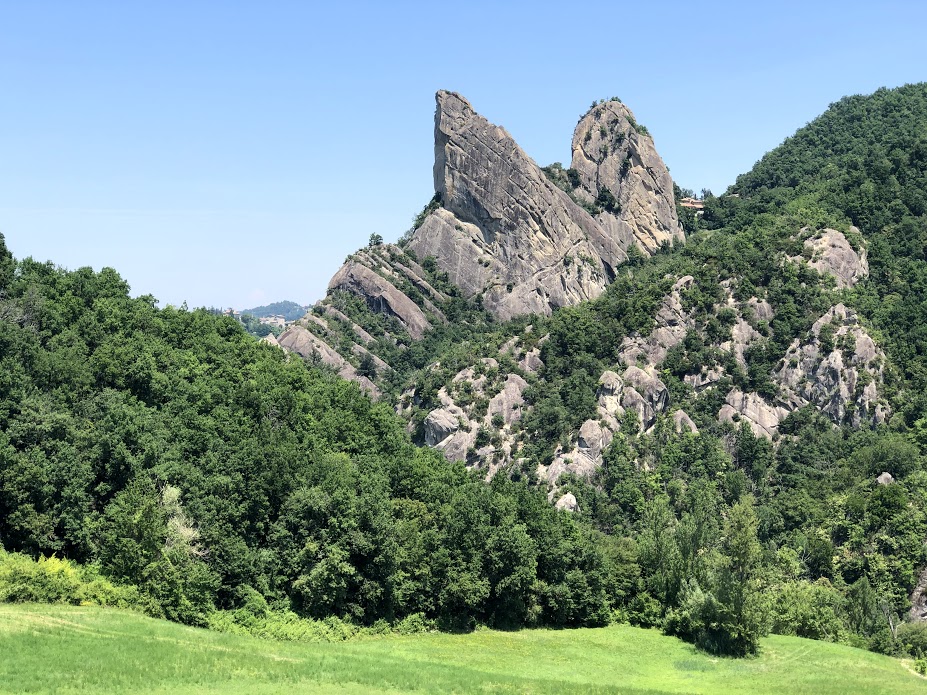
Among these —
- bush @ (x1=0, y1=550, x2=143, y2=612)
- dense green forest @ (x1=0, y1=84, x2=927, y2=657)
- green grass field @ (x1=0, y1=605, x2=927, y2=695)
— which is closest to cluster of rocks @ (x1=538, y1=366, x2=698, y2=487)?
dense green forest @ (x1=0, y1=84, x2=927, y2=657)

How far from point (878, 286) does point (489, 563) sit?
347 feet

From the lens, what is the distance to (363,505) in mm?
73375

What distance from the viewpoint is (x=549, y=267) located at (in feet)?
616

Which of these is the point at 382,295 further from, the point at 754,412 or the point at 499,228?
the point at 754,412

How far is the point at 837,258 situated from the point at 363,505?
363 feet

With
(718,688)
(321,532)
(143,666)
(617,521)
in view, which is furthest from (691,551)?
(143,666)

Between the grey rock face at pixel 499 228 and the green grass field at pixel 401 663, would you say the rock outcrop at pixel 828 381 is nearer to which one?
the grey rock face at pixel 499 228

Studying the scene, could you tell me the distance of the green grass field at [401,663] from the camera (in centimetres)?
4834

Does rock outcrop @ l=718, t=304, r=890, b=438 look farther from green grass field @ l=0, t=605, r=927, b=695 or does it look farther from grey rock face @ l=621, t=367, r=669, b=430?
green grass field @ l=0, t=605, r=927, b=695

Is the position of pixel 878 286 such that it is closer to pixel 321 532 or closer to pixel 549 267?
pixel 549 267

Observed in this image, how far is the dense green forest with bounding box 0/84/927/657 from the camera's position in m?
68.1

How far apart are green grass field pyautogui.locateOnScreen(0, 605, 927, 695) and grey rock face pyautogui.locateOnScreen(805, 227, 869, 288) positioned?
9009 cm

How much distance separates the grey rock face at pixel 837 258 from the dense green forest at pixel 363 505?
25938mm

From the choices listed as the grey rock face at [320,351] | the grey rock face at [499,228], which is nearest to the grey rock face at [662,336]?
the grey rock face at [499,228]
